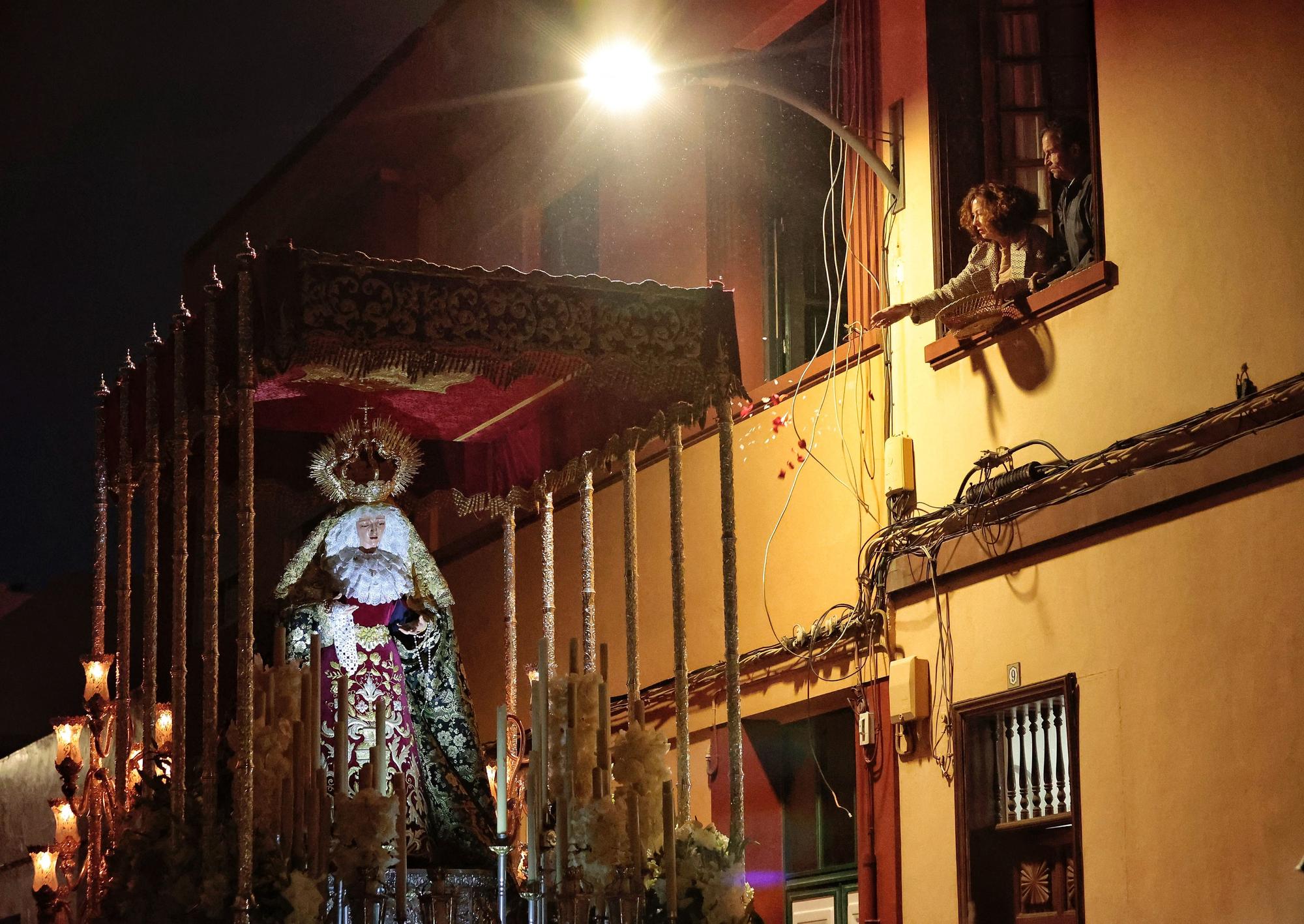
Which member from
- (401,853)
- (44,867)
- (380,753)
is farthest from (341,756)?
(44,867)

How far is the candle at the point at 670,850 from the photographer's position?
6598mm

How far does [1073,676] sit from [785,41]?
4515mm

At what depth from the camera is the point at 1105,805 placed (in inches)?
282

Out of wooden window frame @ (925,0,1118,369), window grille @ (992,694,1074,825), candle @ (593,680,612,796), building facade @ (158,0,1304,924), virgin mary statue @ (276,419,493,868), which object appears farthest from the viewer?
wooden window frame @ (925,0,1118,369)

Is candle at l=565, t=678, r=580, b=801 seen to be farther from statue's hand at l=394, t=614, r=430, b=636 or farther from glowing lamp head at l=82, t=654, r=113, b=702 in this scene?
glowing lamp head at l=82, t=654, r=113, b=702

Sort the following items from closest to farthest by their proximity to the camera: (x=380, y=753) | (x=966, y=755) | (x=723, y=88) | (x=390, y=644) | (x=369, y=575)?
(x=380, y=753)
(x=369, y=575)
(x=390, y=644)
(x=966, y=755)
(x=723, y=88)

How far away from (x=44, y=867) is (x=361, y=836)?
428cm

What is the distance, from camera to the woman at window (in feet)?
26.0

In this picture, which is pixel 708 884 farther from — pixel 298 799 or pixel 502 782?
pixel 298 799

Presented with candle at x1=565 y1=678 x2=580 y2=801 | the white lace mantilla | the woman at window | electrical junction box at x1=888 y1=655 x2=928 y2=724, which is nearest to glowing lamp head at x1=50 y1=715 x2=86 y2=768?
the white lace mantilla

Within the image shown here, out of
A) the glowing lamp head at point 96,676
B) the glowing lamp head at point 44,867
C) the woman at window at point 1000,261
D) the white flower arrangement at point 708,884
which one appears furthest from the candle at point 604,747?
the glowing lamp head at point 44,867

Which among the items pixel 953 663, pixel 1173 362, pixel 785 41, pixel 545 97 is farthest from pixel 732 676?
pixel 545 97

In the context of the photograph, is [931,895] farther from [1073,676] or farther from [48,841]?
[48,841]

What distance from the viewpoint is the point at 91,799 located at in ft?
25.6
